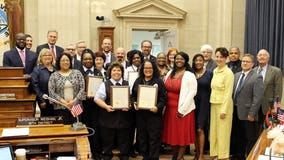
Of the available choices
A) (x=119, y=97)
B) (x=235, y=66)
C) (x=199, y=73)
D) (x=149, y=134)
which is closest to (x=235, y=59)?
(x=235, y=66)

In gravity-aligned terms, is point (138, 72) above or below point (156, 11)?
below

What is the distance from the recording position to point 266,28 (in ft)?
28.2

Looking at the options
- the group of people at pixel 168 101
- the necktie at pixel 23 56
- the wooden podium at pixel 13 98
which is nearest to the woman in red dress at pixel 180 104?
the group of people at pixel 168 101

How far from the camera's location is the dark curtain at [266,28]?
8.00 m

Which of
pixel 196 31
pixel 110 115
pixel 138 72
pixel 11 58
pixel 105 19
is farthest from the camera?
pixel 196 31

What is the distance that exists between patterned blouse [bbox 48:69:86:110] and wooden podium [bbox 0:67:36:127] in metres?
0.30

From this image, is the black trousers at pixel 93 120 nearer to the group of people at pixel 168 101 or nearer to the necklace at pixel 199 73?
the group of people at pixel 168 101

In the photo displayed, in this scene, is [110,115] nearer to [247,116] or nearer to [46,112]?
[46,112]

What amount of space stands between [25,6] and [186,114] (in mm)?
6029

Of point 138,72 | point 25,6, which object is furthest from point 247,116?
point 25,6

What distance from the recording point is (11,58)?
5.76 meters

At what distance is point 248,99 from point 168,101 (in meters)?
1.11

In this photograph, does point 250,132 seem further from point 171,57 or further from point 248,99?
point 171,57

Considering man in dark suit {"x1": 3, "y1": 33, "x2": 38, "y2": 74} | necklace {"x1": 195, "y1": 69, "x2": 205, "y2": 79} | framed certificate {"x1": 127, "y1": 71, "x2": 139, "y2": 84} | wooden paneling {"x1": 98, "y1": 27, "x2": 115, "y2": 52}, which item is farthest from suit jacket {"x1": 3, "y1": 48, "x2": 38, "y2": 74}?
wooden paneling {"x1": 98, "y1": 27, "x2": 115, "y2": 52}
